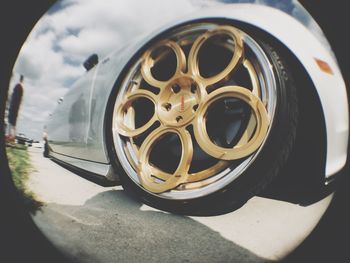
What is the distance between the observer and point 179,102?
0.88 meters

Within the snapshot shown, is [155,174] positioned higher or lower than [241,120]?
lower

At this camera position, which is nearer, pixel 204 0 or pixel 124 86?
pixel 204 0

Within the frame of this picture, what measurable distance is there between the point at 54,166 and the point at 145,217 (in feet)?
1.89

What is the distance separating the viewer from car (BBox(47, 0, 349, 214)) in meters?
0.67

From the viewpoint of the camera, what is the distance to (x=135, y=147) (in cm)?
90

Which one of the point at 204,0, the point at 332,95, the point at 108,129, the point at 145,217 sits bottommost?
the point at 145,217

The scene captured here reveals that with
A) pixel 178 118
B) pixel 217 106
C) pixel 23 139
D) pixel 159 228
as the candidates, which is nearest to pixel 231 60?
pixel 217 106

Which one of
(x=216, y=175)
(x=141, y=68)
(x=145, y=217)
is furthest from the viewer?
(x=141, y=68)

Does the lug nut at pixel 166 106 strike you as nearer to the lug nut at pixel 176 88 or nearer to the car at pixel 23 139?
the lug nut at pixel 176 88

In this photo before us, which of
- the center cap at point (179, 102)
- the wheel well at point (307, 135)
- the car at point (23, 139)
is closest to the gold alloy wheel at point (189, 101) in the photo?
the center cap at point (179, 102)

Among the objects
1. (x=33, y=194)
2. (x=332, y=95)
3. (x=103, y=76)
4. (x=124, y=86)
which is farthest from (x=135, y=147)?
(x=332, y=95)

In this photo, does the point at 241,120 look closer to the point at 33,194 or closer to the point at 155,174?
the point at 155,174

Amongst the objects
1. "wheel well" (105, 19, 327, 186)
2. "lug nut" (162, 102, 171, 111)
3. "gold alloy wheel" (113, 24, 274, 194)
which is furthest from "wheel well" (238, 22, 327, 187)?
"lug nut" (162, 102, 171, 111)

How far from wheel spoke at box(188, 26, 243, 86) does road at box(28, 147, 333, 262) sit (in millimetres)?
395
